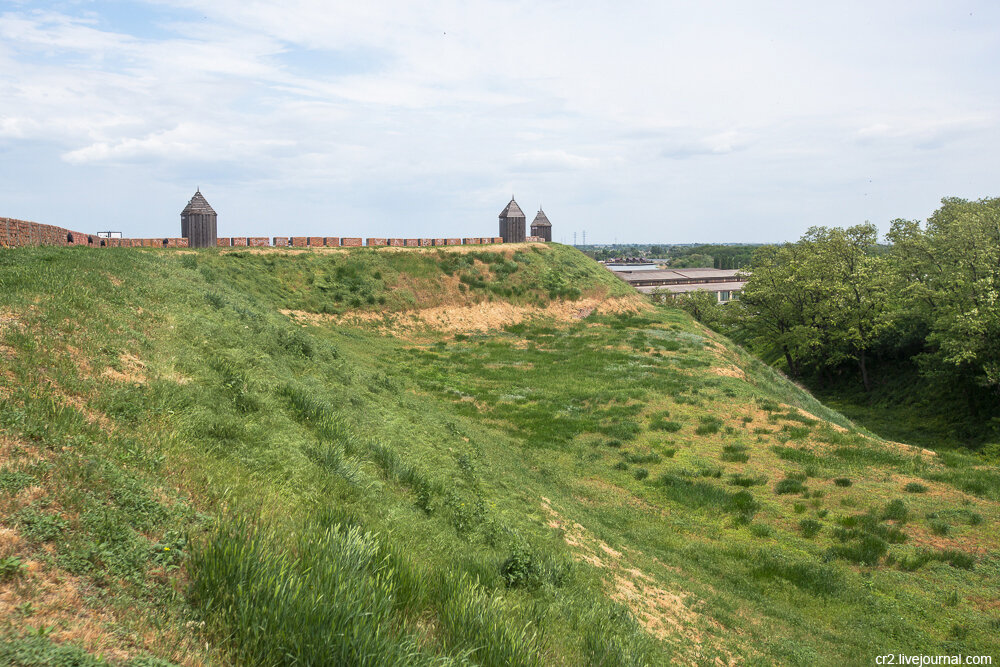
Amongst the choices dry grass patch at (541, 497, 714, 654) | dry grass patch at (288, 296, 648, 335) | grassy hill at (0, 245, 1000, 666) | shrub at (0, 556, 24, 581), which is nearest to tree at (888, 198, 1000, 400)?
grassy hill at (0, 245, 1000, 666)

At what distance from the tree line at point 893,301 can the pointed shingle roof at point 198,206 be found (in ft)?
154

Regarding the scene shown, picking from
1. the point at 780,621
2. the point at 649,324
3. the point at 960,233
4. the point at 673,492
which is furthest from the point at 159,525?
the point at 960,233

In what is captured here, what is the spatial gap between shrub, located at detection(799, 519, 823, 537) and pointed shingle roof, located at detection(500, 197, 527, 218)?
46.7m

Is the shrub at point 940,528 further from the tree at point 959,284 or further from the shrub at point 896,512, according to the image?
the tree at point 959,284

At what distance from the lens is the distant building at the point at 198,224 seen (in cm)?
4103

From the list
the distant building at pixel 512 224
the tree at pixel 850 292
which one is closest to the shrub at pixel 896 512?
the tree at pixel 850 292

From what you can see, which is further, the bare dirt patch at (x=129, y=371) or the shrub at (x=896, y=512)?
the shrub at (x=896, y=512)

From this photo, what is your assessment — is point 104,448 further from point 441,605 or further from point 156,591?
point 441,605

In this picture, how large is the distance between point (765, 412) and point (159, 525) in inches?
968

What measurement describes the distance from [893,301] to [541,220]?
3483 centimetres

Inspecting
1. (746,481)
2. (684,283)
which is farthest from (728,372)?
(684,283)

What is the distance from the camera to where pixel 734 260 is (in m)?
192

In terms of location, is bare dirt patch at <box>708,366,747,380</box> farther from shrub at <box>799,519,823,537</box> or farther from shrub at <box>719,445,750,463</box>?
shrub at <box>799,519,823,537</box>

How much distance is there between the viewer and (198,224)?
41.2m
